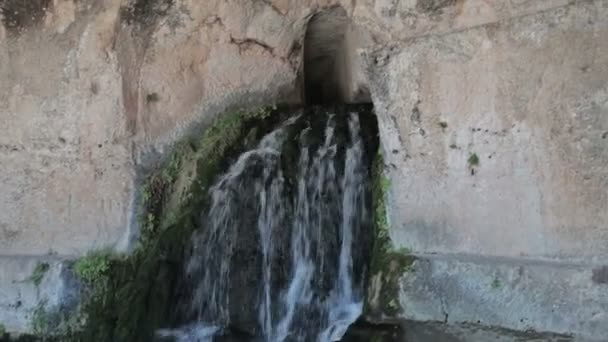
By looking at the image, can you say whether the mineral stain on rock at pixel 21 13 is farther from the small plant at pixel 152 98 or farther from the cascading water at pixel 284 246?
the cascading water at pixel 284 246

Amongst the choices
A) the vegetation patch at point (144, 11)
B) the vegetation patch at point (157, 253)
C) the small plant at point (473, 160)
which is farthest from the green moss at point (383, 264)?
the vegetation patch at point (144, 11)

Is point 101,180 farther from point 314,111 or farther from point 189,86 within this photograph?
point 314,111

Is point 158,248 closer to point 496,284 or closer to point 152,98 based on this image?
point 152,98

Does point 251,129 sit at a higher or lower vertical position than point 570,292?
higher

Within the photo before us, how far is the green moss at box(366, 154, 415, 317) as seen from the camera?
14.7 feet

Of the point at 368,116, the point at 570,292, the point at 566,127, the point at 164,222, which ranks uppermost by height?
the point at 368,116

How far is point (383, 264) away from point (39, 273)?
2619mm

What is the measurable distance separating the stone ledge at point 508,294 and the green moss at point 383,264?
63mm

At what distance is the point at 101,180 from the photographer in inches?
228

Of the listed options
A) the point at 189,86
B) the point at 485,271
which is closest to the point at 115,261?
the point at 189,86

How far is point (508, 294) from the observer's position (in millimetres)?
4090

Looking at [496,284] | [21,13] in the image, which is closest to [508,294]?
[496,284]

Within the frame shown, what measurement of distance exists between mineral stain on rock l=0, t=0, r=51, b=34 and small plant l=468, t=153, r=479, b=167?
3400 mm

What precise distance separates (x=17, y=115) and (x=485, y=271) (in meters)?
3.86
